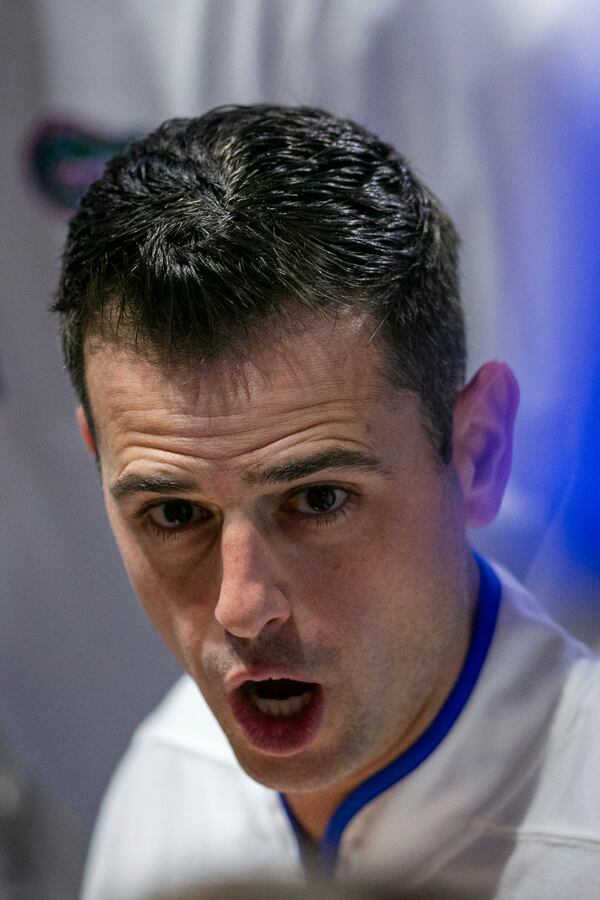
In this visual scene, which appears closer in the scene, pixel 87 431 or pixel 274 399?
pixel 274 399

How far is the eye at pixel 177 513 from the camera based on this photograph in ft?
3.39

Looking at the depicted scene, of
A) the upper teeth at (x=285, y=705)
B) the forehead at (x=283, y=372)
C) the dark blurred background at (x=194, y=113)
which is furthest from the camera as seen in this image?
the dark blurred background at (x=194, y=113)

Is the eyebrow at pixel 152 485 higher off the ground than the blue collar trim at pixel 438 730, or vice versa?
the eyebrow at pixel 152 485

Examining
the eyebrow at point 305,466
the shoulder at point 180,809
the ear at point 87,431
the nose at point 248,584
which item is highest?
the ear at point 87,431

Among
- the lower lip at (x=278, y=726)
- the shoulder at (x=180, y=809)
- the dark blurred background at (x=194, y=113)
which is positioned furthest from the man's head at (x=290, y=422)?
the dark blurred background at (x=194, y=113)

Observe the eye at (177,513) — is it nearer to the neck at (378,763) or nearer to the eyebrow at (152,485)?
the eyebrow at (152,485)

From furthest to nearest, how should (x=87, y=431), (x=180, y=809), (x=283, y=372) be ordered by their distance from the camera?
(x=180, y=809), (x=87, y=431), (x=283, y=372)

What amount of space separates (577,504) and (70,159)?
41.4 inches

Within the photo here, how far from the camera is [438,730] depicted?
3.60 ft

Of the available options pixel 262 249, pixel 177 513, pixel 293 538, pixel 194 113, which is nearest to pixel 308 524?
pixel 293 538

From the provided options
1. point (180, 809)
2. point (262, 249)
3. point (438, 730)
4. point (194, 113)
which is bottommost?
point (180, 809)

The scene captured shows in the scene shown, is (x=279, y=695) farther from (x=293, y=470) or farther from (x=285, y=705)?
(x=293, y=470)

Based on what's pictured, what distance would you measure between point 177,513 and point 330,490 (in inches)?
5.9

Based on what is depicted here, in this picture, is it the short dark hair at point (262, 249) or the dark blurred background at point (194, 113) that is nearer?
the short dark hair at point (262, 249)
